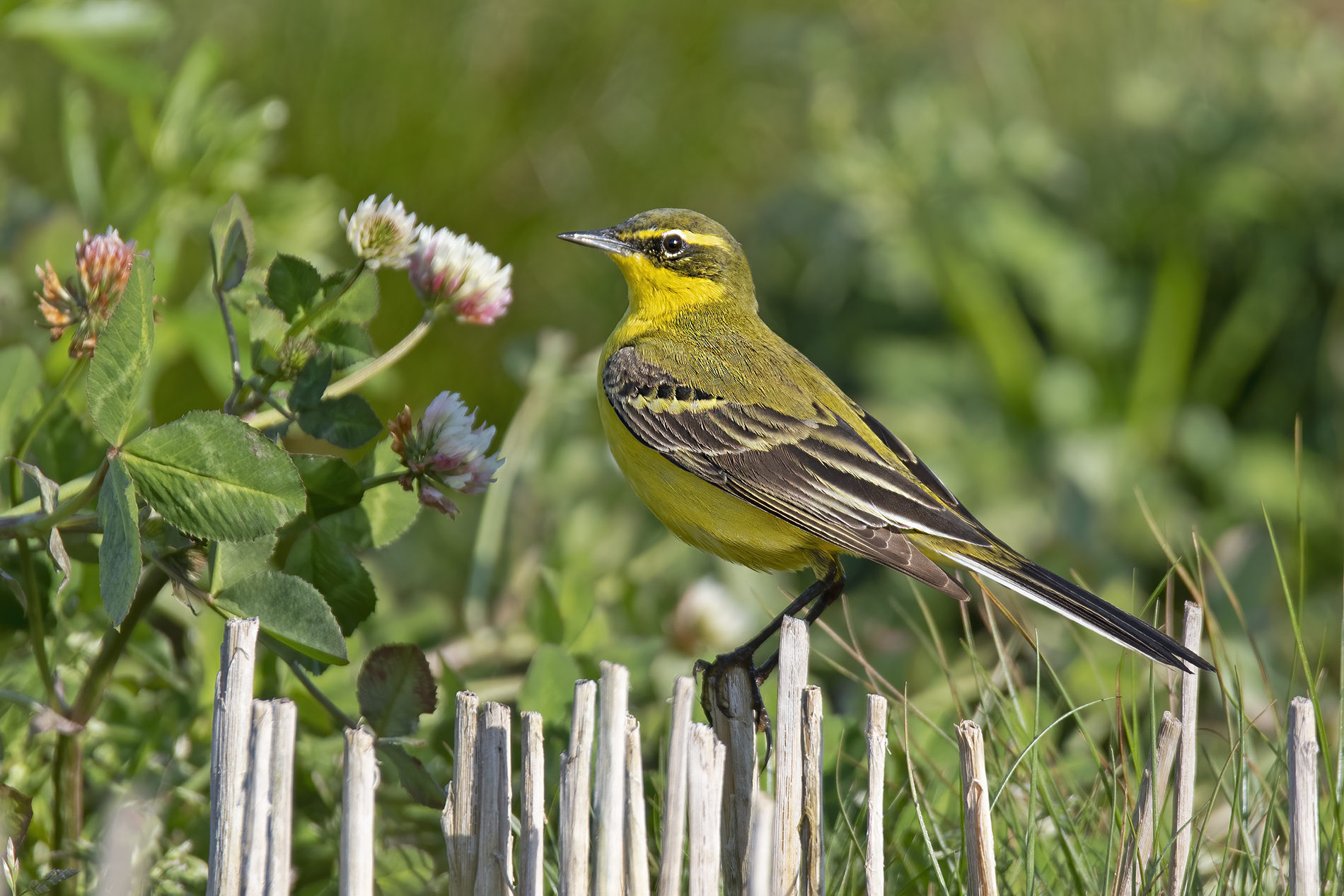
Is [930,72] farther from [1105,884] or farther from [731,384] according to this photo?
[1105,884]

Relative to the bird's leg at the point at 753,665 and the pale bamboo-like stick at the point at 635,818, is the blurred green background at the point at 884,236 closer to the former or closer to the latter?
the bird's leg at the point at 753,665

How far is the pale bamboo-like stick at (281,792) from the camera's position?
167 cm

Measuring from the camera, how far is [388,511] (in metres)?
2.34

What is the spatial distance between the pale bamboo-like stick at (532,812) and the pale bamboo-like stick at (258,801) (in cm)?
35

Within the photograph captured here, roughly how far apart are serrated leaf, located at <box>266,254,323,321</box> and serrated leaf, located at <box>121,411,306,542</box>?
332 millimetres

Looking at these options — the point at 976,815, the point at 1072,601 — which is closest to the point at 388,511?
the point at 976,815

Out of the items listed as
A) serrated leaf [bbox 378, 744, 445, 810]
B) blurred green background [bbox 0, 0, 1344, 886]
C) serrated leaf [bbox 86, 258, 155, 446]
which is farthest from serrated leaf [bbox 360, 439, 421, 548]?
blurred green background [bbox 0, 0, 1344, 886]

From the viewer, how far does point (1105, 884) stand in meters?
2.00

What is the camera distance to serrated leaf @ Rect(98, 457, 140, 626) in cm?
174

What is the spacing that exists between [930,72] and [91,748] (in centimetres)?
543

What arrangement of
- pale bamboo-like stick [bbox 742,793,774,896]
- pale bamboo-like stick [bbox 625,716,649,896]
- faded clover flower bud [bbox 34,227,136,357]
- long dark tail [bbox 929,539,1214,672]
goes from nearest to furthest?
pale bamboo-like stick [bbox 742,793,774,896] < pale bamboo-like stick [bbox 625,716,649,896] < faded clover flower bud [bbox 34,227,136,357] < long dark tail [bbox 929,539,1214,672]

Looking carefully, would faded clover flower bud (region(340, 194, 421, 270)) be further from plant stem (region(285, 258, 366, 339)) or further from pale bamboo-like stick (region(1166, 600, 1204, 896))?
pale bamboo-like stick (region(1166, 600, 1204, 896))

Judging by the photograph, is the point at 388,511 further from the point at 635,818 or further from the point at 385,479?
the point at 635,818

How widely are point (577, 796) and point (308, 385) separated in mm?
826
